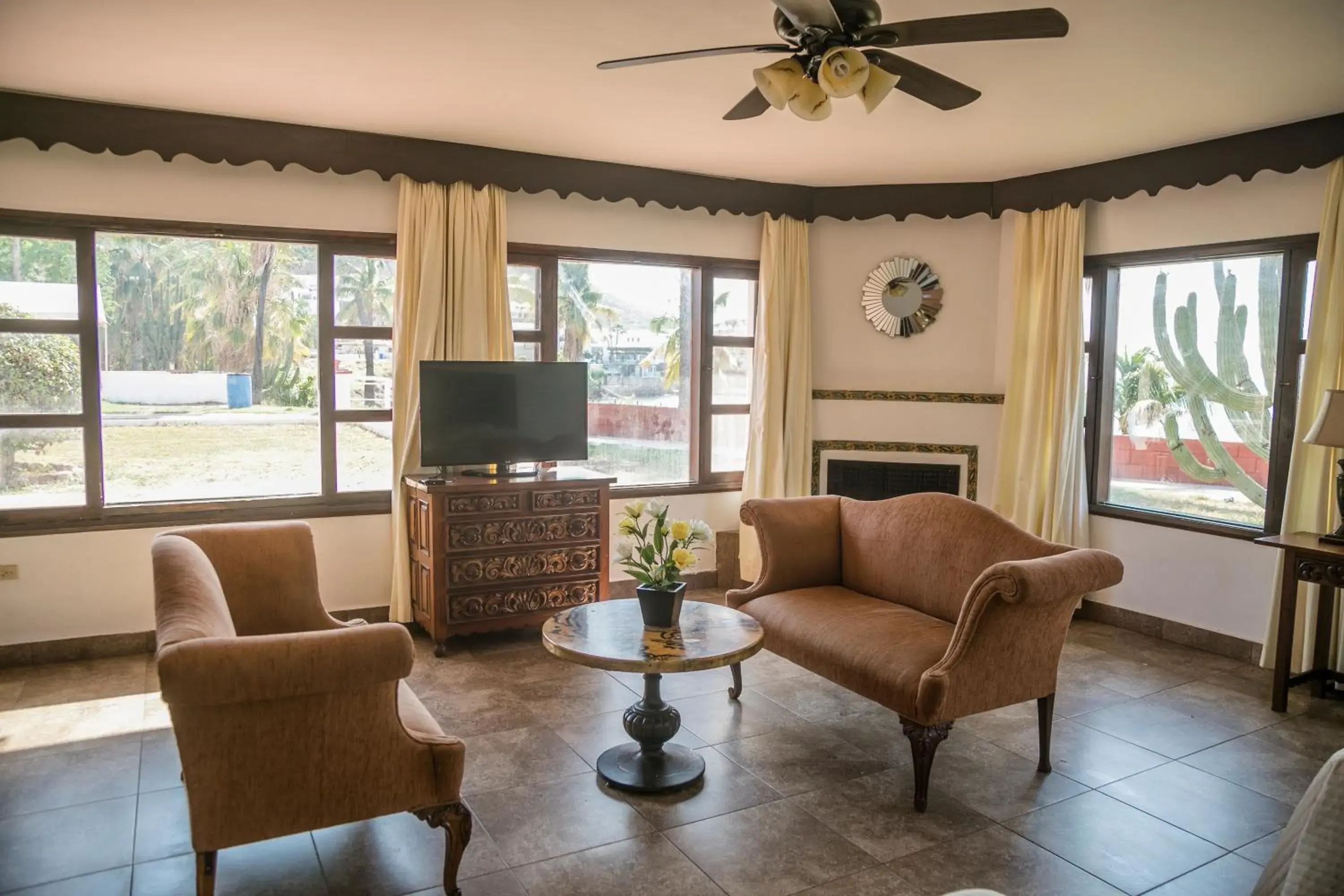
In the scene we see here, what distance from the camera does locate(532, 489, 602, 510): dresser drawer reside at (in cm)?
476

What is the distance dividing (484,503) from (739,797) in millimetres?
2124

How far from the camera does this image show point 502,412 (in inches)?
191

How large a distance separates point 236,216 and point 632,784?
11.4 feet

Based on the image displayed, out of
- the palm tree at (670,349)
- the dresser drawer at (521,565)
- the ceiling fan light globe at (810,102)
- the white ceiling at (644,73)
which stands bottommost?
the dresser drawer at (521,565)

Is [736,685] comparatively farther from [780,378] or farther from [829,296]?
[829,296]

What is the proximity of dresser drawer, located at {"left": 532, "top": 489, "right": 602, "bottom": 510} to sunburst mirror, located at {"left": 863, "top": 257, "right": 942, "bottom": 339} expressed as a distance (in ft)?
7.87

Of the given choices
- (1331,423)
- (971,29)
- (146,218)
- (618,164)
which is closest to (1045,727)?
(1331,423)

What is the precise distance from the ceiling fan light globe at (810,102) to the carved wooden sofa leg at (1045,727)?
223cm

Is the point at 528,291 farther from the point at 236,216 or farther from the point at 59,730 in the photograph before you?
the point at 59,730

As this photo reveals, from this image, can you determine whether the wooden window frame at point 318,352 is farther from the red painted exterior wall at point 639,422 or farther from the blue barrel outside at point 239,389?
the blue barrel outside at point 239,389

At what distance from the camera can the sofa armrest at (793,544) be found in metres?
4.11

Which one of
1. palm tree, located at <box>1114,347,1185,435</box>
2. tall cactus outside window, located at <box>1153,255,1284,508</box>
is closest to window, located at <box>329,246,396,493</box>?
palm tree, located at <box>1114,347,1185,435</box>

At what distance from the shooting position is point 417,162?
188 inches

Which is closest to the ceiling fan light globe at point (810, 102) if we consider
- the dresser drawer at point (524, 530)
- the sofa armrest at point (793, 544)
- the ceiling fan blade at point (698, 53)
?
the ceiling fan blade at point (698, 53)
